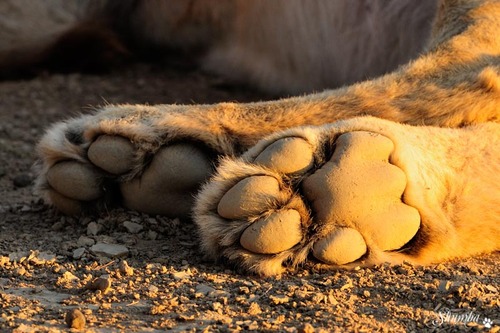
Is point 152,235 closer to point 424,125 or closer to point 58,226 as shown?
point 58,226

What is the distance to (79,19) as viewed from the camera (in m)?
3.32

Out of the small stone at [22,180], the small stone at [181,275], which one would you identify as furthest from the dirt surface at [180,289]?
the small stone at [22,180]

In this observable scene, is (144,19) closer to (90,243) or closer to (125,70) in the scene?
(125,70)

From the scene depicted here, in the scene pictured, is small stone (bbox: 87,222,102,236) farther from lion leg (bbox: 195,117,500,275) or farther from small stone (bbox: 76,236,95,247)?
lion leg (bbox: 195,117,500,275)

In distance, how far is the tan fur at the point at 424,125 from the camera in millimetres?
1783

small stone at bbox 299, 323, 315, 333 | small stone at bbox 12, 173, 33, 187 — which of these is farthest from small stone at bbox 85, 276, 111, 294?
small stone at bbox 12, 173, 33, 187

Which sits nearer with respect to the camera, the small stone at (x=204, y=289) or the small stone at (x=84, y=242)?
the small stone at (x=204, y=289)

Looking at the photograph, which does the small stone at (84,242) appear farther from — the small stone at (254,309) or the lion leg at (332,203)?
the small stone at (254,309)

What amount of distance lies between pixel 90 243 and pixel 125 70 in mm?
1801

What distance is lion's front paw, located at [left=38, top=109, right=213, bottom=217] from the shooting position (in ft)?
6.15

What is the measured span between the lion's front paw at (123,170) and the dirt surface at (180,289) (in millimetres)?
40

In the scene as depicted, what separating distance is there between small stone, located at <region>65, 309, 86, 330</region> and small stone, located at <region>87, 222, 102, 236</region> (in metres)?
0.47

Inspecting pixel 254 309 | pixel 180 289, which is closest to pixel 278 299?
pixel 254 309

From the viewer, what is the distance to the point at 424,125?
78.2 inches
